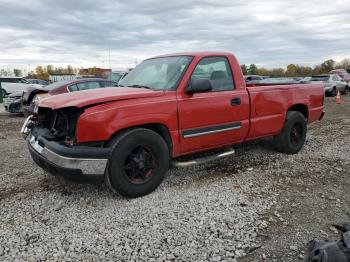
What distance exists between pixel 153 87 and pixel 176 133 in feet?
2.46

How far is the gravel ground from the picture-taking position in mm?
3225

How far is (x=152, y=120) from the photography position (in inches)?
170

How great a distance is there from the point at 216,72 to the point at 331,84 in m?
19.6

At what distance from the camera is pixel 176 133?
Answer: 4.60 m

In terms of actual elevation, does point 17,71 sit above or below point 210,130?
above

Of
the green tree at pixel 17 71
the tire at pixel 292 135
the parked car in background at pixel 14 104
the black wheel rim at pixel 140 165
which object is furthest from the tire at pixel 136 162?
the green tree at pixel 17 71

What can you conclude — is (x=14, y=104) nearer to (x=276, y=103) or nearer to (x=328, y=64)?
(x=276, y=103)

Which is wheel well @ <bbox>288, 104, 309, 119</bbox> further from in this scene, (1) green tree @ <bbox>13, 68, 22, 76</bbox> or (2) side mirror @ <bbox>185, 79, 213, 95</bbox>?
(1) green tree @ <bbox>13, 68, 22, 76</bbox>

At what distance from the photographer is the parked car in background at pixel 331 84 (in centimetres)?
2214

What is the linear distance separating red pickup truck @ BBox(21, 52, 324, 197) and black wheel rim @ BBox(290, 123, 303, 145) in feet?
1.78

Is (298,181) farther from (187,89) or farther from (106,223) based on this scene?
(106,223)

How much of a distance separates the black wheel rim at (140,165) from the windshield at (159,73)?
3.16ft

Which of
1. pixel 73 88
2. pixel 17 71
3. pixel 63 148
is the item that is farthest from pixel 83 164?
pixel 17 71

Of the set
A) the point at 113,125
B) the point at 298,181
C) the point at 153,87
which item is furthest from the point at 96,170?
the point at 298,181
